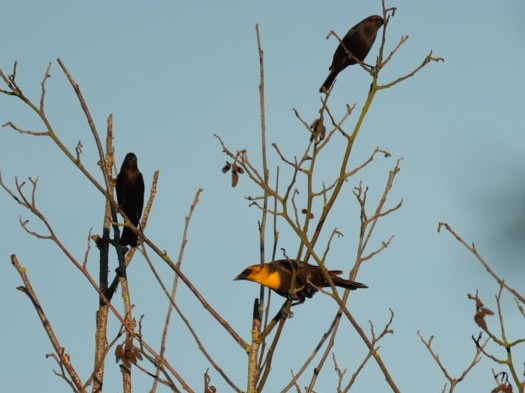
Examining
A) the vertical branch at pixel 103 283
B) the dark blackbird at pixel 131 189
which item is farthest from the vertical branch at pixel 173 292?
the dark blackbird at pixel 131 189

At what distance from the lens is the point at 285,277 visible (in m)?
4.63

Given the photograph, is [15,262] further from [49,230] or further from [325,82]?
[325,82]

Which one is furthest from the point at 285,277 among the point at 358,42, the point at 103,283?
the point at 358,42

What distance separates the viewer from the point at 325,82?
7.95 meters

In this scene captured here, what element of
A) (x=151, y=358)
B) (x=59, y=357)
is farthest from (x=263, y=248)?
(x=59, y=357)

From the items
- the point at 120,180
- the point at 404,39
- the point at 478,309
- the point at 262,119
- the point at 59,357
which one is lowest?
the point at 478,309

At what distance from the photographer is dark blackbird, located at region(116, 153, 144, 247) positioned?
7.70 m

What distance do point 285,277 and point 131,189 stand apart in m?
3.48

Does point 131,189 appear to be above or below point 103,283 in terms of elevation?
above

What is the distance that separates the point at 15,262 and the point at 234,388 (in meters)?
1.20

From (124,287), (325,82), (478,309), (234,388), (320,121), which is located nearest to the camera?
(478,309)

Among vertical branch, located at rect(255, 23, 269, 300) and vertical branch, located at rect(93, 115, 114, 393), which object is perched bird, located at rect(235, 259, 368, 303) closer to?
vertical branch, located at rect(255, 23, 269, 300)

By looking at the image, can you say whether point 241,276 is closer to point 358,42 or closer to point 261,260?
point 261,260

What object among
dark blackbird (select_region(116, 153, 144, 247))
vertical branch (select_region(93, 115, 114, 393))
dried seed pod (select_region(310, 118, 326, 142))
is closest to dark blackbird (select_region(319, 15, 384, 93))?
dark blackbird (select_region(116, 153, 144, 247))
